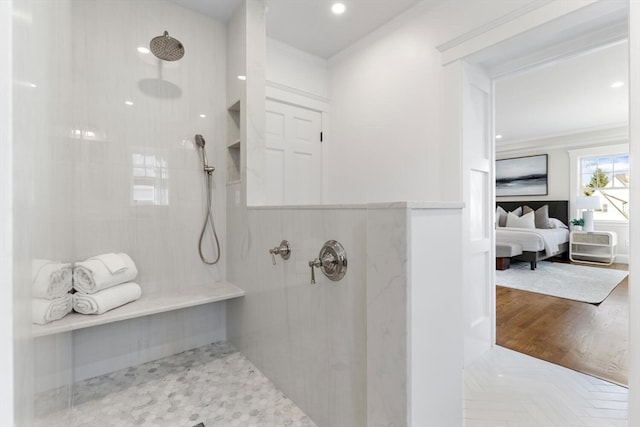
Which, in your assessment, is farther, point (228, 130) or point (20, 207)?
point (228, 130)

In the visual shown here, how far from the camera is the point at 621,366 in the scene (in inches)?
72.4

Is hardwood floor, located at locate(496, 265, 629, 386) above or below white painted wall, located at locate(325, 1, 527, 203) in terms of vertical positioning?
below

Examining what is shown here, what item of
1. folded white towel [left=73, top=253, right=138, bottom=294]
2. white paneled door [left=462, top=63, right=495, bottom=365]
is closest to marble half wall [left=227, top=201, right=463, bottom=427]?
folded white towel [left=73, top=253, right=138, bottom=294]

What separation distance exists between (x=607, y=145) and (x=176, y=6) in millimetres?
7130

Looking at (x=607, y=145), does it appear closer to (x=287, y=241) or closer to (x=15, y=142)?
(x=287, y=241)

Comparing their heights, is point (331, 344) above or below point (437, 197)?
below

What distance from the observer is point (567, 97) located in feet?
12.8

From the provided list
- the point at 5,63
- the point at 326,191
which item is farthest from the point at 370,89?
the point at 5,63

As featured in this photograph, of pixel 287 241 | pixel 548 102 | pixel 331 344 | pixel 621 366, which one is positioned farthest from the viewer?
pixel 548 102

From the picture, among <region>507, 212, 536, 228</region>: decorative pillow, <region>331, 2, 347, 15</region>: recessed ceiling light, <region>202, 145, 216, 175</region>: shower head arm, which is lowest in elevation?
<region>507, 212, 536, 228</region>: decorative pillow

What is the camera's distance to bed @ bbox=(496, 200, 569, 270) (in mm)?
4602

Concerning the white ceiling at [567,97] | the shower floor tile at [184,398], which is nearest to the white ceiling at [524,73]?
the white ceiling at [567,97]

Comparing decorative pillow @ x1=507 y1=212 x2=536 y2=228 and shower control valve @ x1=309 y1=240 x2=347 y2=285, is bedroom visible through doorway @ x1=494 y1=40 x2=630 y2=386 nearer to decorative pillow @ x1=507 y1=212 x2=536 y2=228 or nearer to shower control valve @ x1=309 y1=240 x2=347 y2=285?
decorative pillow @ x1=507 y1=212 x2=536 y2=228

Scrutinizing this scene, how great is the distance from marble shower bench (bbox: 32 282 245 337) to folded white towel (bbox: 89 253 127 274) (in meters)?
0.22
